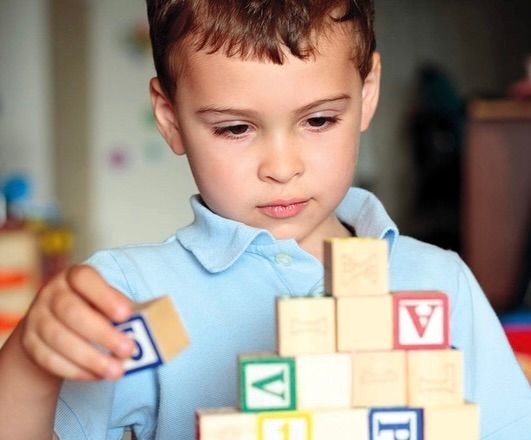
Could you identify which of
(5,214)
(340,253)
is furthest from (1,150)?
(340,253)

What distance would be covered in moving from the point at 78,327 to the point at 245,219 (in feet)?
0.86

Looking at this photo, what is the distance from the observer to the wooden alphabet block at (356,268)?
1.96 ft

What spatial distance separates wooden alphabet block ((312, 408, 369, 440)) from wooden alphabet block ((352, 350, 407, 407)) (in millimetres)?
14

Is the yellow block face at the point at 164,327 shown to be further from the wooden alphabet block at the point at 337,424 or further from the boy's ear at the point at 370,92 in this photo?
the boy's ear at the point at 370,92

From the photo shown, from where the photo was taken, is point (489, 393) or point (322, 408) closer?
point (322, 408)

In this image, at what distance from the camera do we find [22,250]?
3.32 metres

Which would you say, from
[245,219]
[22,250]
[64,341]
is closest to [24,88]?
[22,250]

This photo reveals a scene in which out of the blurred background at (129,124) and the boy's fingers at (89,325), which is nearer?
the boy's fingers at (89,325)

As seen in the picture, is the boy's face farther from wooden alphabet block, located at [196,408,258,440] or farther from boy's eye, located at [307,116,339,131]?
wooden alphabet block, located at [196,408,258,440]

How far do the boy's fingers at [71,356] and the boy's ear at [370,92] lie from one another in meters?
0.39

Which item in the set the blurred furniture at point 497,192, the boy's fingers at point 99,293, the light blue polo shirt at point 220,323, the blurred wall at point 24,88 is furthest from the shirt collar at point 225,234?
the blurred wall at point 24,88

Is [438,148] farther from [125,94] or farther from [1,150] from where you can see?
[1,150]

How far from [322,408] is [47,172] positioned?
11.8 ft

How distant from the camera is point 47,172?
13.4ft
